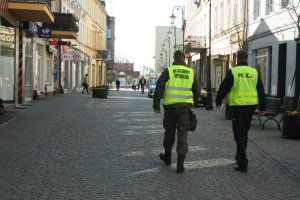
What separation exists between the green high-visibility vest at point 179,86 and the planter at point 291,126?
4729 millimetres

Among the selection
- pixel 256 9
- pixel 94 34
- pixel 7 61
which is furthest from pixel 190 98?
pixel 94 34

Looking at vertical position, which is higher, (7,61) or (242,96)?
(7,61)

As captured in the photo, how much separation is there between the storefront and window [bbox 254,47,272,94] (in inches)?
434

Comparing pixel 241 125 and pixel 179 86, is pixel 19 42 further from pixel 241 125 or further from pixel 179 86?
pixel 241 125

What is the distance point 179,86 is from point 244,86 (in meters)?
1.08

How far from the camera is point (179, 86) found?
815 centimetres

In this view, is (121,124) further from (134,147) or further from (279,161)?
(279,161)

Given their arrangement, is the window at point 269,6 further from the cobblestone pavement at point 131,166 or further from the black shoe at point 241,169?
the black shoe at point 241,169

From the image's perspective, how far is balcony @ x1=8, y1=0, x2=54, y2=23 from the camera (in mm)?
18625

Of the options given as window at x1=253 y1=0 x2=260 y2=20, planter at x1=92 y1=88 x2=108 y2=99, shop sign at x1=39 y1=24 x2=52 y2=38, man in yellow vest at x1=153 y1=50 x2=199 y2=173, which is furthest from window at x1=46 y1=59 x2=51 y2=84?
man in yellow vest at x1=153 y1=50 x2=199 y2=173

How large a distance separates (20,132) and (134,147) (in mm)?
3397

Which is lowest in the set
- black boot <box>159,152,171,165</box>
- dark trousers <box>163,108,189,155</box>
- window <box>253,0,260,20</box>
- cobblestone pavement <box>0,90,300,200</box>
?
A: cobblestone pavement <box>0,90,300,200</box>

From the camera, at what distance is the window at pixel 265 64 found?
24620 mm

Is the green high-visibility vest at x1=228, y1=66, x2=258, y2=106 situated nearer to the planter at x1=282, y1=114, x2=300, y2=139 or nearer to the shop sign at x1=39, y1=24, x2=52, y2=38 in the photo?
the planter at x1=282, y1=114, x2=300, y2=139
